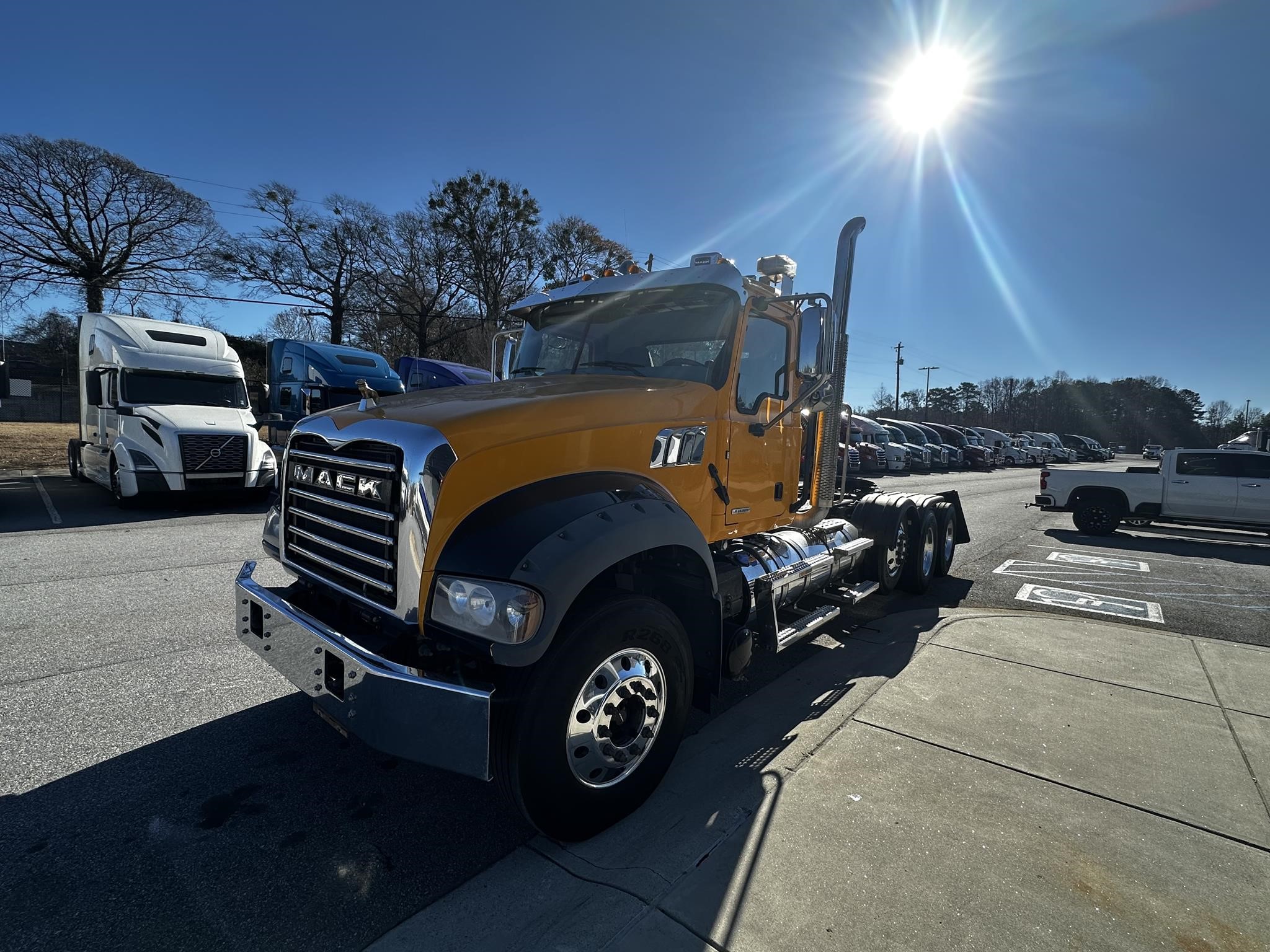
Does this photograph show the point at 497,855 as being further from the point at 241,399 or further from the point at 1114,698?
the point at 241,399

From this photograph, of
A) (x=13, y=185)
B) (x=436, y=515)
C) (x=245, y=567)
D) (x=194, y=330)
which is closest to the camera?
(x=436, y=515)

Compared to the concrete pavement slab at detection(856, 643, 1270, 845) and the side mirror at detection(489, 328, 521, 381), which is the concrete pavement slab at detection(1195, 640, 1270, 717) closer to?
the concrete pavement slab at detection(856, 643, 1270, 845)

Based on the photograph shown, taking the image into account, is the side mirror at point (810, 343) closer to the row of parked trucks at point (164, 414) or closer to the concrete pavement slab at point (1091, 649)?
the concrete pavement slab at point (1091, 649)

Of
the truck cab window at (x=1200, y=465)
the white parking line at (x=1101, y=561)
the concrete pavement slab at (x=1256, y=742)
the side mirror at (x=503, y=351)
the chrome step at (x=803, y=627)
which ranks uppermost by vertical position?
the side mirror at (x=503, y=351)

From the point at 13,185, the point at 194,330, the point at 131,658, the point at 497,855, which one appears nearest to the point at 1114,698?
the point at 497,855

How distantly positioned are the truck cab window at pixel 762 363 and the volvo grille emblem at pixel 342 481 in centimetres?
215

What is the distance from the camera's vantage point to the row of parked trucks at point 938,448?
26969mm

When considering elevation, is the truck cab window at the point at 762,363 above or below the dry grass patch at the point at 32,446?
above

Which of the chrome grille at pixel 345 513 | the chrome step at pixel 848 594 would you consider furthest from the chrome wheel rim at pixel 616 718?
the chrome step at pixel 848 594

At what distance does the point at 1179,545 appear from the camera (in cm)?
1173

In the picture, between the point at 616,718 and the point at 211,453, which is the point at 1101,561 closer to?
the point at 616,718

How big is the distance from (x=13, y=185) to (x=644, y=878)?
37882 mm

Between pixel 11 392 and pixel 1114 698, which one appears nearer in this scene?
pixel 1114 698

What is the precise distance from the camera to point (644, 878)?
8.22 feet
